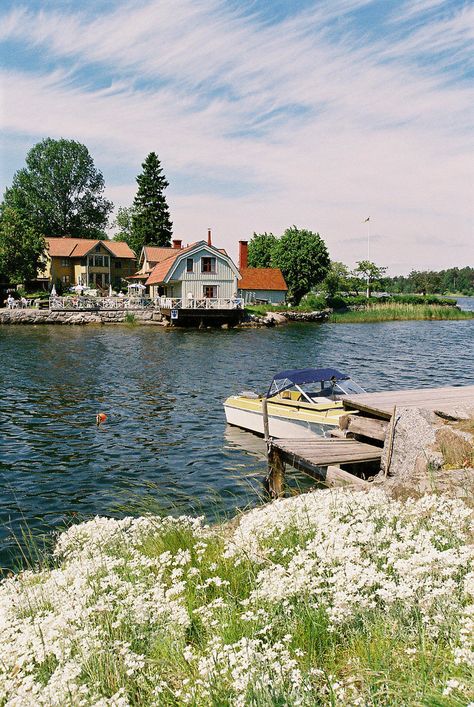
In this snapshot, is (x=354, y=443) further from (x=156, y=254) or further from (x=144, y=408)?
(x=156, y=254)

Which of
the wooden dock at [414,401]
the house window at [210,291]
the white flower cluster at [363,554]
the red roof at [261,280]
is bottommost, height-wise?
the white flower cluster at [363,554]

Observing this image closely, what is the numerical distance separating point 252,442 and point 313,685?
1359 centimetres

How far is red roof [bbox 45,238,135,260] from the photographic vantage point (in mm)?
80062

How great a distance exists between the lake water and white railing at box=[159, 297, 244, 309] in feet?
29.7

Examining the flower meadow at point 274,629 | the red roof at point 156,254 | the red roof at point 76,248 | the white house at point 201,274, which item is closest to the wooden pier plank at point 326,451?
the flower meadow at point 274,629

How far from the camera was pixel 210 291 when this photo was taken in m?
61.2

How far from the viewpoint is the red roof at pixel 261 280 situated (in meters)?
73.0

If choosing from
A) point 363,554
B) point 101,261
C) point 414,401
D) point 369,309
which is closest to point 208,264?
point 101,261

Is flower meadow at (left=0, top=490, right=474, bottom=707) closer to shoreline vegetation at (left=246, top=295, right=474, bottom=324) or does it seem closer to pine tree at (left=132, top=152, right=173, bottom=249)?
shoreline vegetation at (left=246, top=295, right=474, bottom=324)

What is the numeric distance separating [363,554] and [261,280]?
69.8 meters

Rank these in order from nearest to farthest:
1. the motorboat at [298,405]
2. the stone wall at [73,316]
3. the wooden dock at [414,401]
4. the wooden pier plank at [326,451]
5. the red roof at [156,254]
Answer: the wooden pier plank at [326,451] → the wooden dock at [414,401] → the motorboat at [298,405] → the stone wall at [73,316] → the red roof at [156,254]

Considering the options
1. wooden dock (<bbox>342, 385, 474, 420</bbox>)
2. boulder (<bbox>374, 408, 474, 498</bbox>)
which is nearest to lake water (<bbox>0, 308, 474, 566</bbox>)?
wooden dock (<bbox>342, 385, 474, 420</bbox>)

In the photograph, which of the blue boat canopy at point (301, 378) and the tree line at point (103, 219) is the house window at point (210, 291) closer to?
the tree line at point (103, 219)

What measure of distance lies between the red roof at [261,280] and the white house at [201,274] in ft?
35.7
